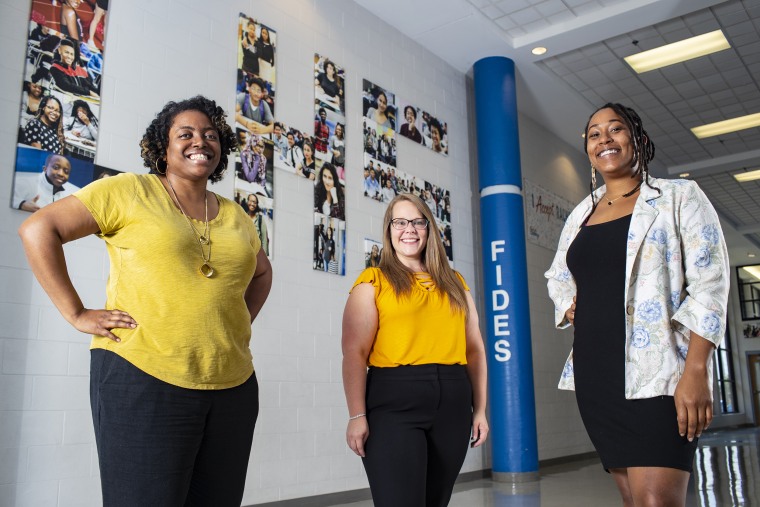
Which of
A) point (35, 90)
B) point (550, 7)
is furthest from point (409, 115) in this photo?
point (35, 90)

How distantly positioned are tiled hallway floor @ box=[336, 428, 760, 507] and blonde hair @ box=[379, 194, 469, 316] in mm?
2831

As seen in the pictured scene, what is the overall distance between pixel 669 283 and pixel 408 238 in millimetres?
820

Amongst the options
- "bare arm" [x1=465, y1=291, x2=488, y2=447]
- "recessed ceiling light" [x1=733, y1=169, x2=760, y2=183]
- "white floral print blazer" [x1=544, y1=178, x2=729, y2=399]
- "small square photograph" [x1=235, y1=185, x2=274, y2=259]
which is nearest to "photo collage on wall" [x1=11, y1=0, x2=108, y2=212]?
"small square photograph" [x1=235, y1=185, x2=274, y2=259]

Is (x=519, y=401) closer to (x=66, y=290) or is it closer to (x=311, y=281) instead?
(x=311, y=281)

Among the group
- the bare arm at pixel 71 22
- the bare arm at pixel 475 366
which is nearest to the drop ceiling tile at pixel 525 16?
the bare arm at pixel 71 22

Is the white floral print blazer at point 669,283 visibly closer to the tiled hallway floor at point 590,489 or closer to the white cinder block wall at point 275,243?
the white cinder block wall at point 275,243

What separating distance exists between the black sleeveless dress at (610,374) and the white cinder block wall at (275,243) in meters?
1.04

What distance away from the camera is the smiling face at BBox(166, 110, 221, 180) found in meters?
1.82

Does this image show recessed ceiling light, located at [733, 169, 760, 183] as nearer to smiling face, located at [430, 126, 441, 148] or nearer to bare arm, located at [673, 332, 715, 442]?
smiling face, located at [430, 126, 441, 148]

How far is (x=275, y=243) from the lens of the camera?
4.48m

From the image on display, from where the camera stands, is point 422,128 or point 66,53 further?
point 422,128

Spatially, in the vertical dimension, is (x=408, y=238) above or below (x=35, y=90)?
below

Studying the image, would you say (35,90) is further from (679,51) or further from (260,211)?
(679,51)

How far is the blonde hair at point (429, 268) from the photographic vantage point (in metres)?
2.12
